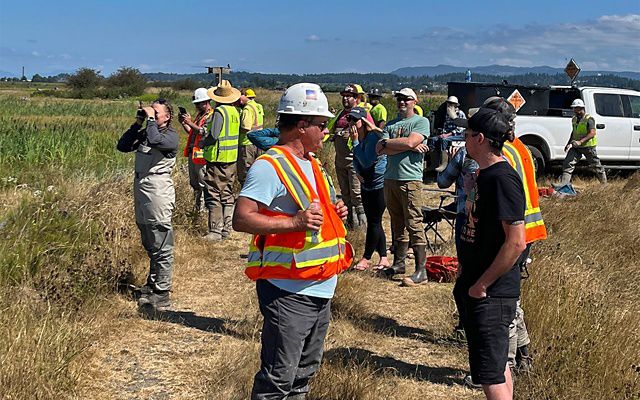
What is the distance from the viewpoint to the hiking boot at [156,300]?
18.6ft

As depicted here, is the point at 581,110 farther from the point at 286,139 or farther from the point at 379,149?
the point at 286,139

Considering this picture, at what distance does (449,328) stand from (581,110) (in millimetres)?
7967

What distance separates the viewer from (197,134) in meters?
8.24

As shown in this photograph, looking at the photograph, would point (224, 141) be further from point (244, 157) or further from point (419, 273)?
point (419, 273)

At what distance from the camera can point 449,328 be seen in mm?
5285

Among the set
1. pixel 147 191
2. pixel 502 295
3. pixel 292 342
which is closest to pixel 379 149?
pixel 147 191

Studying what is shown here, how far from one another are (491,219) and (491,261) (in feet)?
0.69

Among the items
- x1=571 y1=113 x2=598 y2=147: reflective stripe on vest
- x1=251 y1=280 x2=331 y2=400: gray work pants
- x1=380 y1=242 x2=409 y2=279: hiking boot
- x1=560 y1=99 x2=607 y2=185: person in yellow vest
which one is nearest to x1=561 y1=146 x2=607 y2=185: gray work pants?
x1=560 y1=99 x2=607 y2=185: person in yellow vest

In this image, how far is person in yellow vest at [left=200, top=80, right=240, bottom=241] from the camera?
8000mm

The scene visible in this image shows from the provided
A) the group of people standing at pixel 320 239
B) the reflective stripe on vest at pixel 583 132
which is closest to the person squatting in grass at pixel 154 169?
the group of people standing at pixel 320 239

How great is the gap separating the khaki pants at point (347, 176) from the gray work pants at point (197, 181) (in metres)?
1.71

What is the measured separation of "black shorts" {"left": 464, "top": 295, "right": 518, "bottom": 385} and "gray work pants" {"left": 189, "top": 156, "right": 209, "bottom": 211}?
18.0 feet

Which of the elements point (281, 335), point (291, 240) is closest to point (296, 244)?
point (291, 240)

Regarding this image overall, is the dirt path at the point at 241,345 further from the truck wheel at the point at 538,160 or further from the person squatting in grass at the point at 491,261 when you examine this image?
the truck wheel at the point at 538,160
